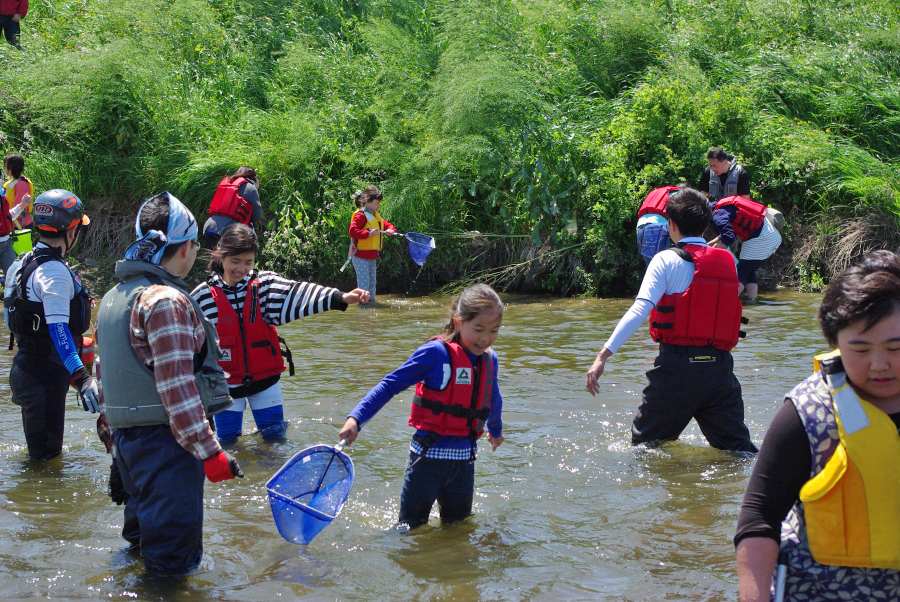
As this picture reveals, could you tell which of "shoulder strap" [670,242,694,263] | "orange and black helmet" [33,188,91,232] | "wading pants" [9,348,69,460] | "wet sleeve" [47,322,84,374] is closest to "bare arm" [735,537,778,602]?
"shoulder strap" [670,242,694,263]

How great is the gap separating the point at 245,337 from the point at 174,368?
2067mm

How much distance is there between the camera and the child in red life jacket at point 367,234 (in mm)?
12508

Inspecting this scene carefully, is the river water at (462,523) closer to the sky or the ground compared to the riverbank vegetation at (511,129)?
closer to the ground

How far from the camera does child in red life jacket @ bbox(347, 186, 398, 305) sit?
1251 cm

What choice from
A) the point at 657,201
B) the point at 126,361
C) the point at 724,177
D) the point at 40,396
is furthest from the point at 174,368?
the point at 724,177

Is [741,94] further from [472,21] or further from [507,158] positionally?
[472,21]

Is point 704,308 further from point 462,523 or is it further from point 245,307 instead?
point 245,307

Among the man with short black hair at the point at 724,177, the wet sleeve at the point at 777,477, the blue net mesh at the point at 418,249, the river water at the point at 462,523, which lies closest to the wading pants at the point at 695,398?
the river water at the point at 462,523

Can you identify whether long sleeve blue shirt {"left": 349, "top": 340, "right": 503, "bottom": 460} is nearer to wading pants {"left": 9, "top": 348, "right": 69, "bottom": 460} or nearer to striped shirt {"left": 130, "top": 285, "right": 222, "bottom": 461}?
striped shirt {"left": 130, "top": 285, "right": 222, "bottom": 461}

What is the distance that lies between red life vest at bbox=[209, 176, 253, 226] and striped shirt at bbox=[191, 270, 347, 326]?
4.58m

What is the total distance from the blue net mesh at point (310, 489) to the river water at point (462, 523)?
0.26 metres

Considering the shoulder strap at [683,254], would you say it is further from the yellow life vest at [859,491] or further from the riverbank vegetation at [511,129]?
the riverbank vegetation at [511,129]

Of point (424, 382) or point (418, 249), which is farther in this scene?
point (418, 249)

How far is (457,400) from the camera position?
4.22 meters
